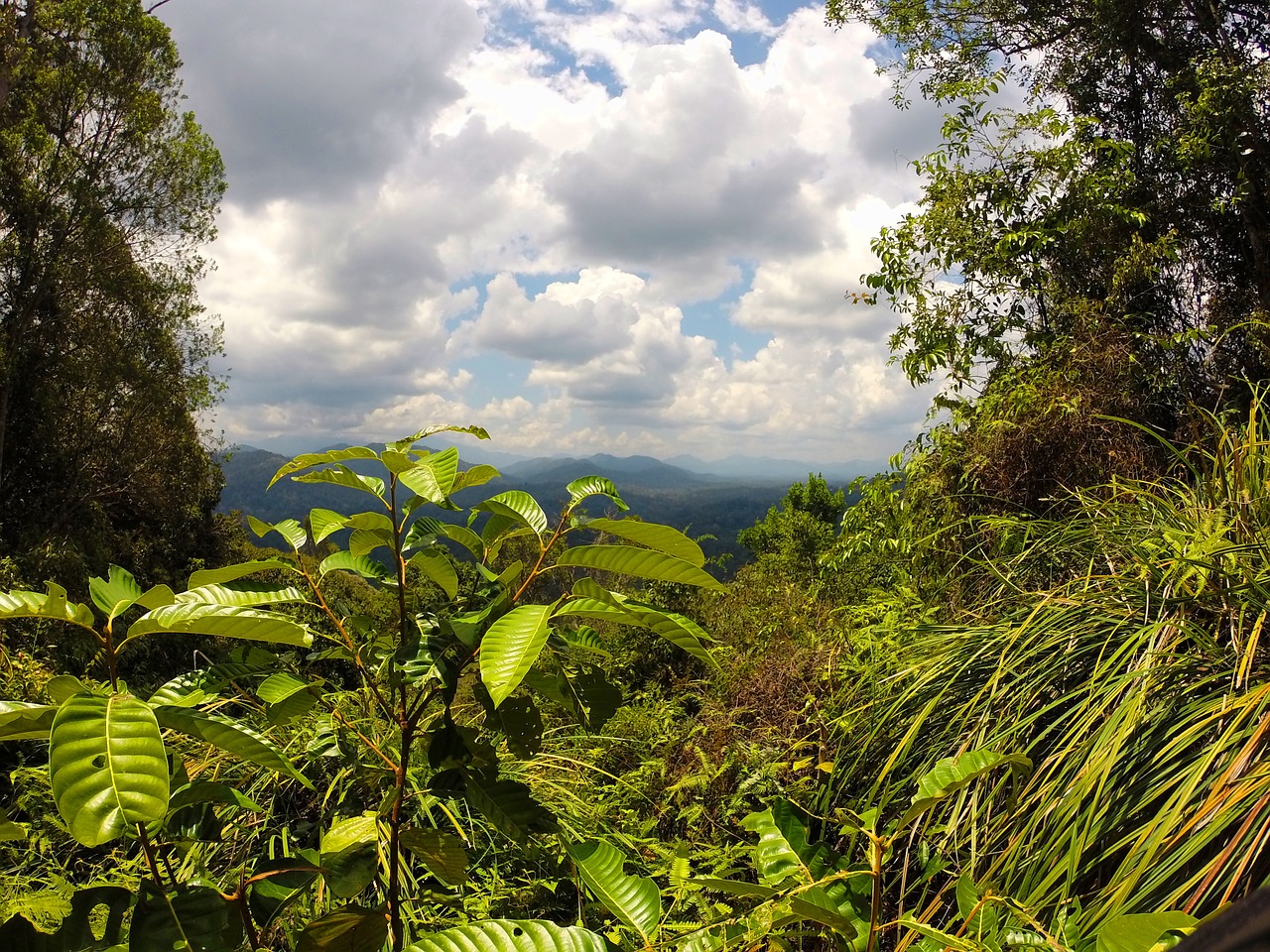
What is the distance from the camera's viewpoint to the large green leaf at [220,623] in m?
0.61

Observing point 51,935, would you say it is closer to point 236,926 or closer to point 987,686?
point 236,926

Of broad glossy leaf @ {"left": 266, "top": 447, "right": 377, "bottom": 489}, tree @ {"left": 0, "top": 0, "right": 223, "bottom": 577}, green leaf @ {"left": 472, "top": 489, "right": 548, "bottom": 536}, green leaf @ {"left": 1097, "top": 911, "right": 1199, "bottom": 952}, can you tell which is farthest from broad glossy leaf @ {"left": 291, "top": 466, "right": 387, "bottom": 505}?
tree @ {"left": 0, "top": 0, "right": 223, "bottom": 577}

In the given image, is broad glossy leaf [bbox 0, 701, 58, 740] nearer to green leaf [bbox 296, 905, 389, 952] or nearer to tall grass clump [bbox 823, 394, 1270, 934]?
green leaf [bbox 296, 905, 389, 952]

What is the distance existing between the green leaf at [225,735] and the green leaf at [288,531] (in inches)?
10.6

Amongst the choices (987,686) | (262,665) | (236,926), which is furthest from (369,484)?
(987,686)

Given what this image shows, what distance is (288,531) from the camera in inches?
36.0

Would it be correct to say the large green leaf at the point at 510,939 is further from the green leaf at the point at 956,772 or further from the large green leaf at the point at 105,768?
the green leaf at the point at 956,772

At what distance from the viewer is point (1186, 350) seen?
12.3 feet

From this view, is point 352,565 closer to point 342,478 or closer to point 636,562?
point 342,478

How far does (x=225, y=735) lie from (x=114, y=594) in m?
0.21

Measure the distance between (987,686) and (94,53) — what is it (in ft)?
43.4

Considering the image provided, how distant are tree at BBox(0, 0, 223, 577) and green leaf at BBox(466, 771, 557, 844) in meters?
10.2

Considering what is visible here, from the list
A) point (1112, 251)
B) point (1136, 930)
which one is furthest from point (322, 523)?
point (1112, 251)

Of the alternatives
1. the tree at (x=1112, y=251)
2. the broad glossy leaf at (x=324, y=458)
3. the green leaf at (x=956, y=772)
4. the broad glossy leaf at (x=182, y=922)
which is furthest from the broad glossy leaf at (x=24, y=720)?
the tree at (x=1112, y=251)
